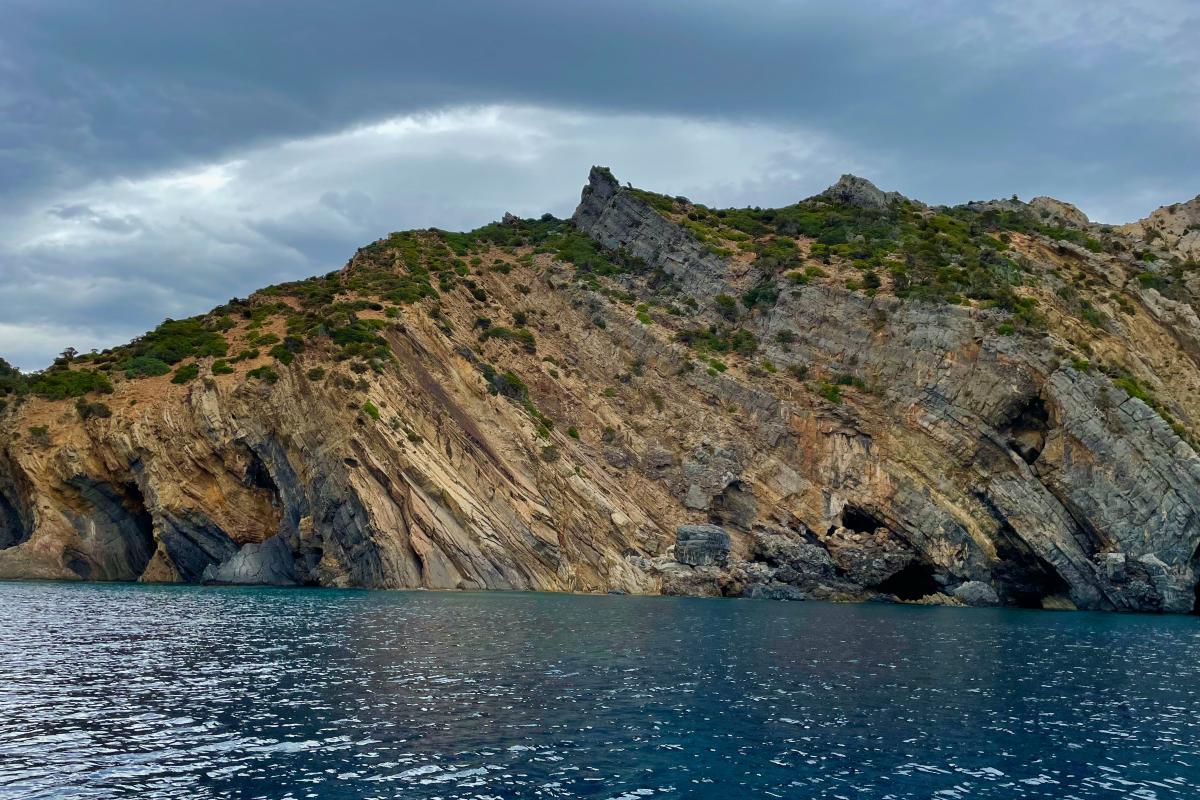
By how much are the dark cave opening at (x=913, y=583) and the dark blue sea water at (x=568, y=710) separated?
24923 mm

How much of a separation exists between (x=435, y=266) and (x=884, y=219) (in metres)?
49.3

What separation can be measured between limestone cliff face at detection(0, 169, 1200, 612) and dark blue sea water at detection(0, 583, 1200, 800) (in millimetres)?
22048

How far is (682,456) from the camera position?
247 feet

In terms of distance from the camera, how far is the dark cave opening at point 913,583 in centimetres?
6794

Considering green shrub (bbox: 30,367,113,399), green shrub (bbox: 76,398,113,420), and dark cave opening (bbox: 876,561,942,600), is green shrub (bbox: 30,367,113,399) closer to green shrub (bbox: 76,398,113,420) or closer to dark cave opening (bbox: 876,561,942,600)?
green shrub (bbox: 76,398,113,420)

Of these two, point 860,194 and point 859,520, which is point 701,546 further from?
point 860,194

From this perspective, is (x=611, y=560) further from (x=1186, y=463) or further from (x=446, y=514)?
(x=1186, y=463)

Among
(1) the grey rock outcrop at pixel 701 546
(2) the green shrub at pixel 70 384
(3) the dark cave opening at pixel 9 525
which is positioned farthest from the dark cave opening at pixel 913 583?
(3) the dark cave opening at pixel 9 525

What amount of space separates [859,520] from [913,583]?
6.02m

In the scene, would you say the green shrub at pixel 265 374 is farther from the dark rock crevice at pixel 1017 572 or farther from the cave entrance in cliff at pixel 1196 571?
the cave entrance in cliff at pixel 1196 571

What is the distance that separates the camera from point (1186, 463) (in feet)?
213

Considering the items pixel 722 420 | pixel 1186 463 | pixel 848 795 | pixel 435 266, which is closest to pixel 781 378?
pixel 722 420

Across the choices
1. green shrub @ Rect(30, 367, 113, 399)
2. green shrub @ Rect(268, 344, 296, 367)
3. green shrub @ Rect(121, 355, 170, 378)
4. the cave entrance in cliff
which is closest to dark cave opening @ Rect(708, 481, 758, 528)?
the cave entrance in cliff

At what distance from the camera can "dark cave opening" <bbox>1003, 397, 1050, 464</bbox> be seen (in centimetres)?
7062
